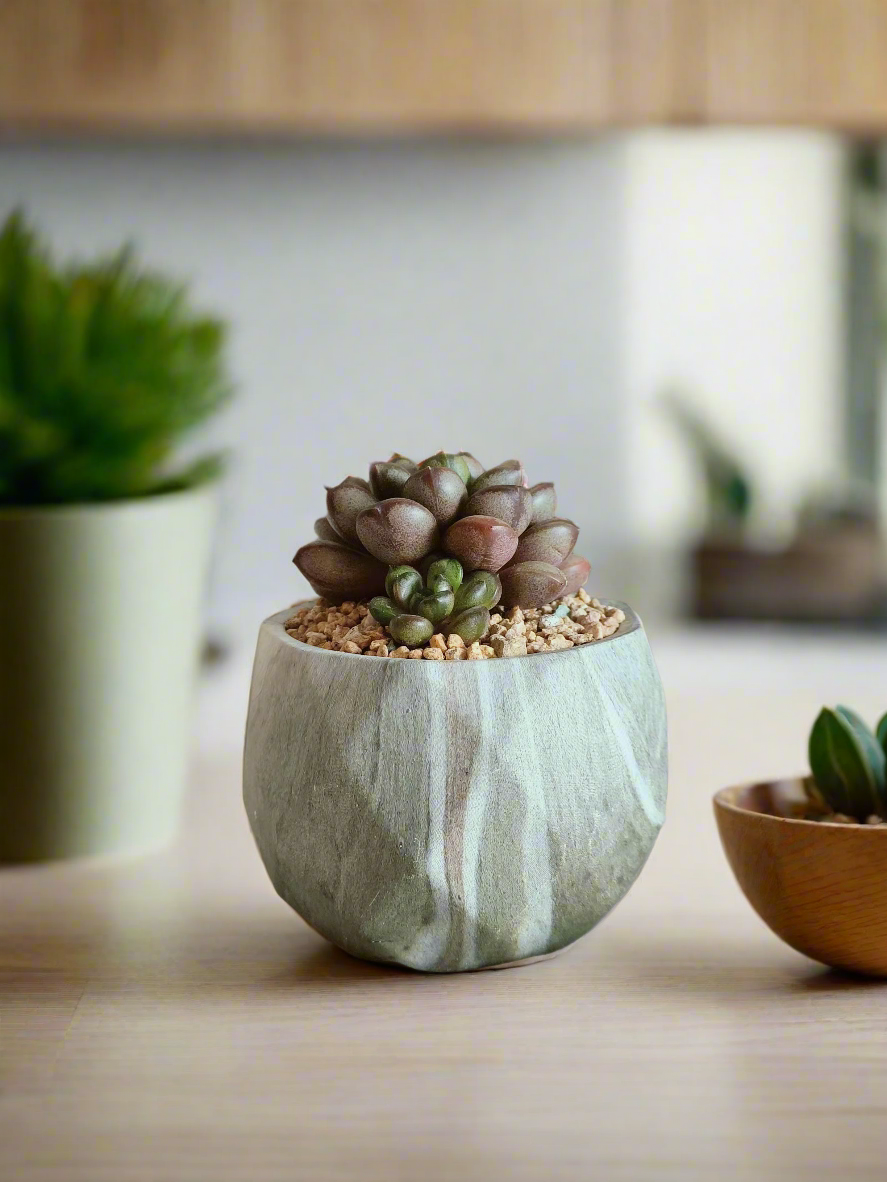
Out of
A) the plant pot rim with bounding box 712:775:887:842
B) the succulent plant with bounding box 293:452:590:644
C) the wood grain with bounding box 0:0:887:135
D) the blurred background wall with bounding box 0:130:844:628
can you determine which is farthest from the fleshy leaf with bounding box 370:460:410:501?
the blurred background wall with bounding box 0:130:844:628

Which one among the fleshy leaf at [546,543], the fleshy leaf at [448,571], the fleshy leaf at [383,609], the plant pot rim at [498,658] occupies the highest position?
the fleshy leaf at [546,543]

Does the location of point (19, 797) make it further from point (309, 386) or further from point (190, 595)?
point (309, 386)

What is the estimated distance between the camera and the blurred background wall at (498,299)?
68.1 inches

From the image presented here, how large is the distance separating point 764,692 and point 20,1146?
697 millimetres

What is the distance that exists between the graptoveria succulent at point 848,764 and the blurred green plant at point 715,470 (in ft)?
4.55

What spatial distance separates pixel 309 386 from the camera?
1793mm

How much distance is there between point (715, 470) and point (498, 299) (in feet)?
1.34

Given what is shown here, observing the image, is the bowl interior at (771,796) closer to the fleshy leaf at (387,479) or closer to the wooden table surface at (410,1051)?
the wooden table surface at (410,1051)

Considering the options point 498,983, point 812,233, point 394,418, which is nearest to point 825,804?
point 498,983

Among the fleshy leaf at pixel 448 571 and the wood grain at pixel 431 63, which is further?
the wood grain at pixel 431 63

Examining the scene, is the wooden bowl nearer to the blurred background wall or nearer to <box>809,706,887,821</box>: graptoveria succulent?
<box>809,706,887,821</box>: graptoveria succulent

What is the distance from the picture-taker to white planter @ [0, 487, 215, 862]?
0.57 m

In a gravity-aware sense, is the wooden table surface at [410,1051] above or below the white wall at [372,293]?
below

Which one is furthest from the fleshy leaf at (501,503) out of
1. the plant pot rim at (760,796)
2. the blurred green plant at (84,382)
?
the blurred green plant at (84,382)
